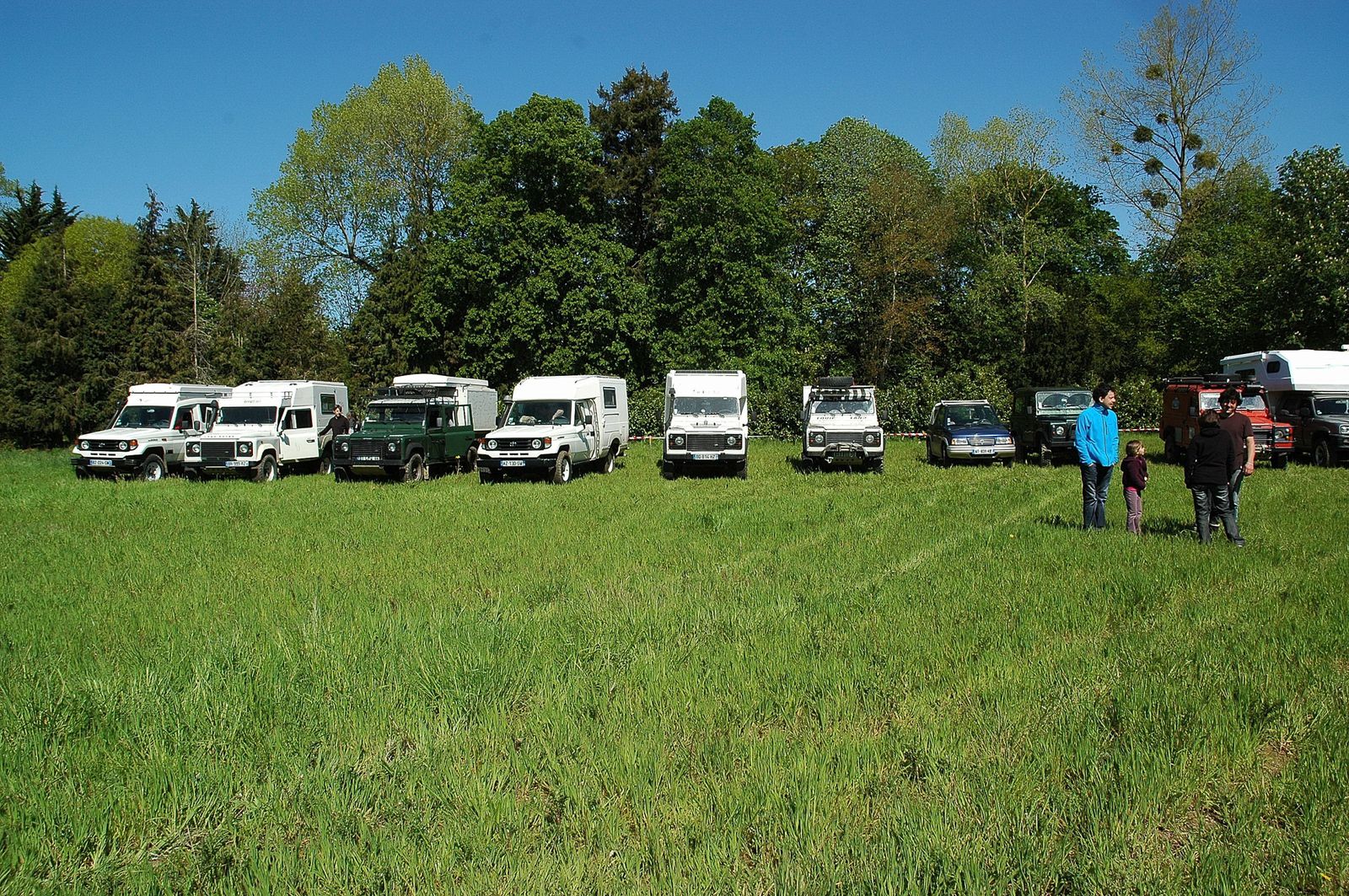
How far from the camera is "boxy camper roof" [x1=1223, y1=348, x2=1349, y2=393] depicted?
2219 cm

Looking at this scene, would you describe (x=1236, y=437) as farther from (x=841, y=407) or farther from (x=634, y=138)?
(x=634, y=138)

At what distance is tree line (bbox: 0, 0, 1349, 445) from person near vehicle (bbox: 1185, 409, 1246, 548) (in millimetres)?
24678

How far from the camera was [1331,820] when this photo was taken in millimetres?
3764

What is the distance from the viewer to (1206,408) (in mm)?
19828

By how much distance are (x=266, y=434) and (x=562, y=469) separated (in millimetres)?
8536

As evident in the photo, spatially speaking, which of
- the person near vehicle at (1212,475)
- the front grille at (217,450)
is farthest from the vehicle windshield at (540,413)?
the person near vehicle at (1212,475)

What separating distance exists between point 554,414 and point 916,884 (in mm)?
18453

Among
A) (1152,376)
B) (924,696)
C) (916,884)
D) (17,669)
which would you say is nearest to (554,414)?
(17,669)

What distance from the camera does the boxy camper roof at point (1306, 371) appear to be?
22.2m

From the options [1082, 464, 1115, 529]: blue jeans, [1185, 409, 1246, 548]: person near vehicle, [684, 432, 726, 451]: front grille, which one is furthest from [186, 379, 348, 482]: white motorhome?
[1185, 409, 1246, 548]: person near vehicle

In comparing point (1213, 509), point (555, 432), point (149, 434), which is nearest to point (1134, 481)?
point (1213, 509)

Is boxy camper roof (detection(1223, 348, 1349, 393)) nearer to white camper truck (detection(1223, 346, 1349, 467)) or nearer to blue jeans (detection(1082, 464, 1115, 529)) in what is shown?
white camper truck (detection(1223, 346, 1349, 467))

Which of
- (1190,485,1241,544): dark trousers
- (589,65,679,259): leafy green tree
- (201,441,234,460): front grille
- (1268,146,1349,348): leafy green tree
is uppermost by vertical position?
(589,65,679,259): leafy green tree

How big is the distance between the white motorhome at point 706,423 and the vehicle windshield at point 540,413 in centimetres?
263
